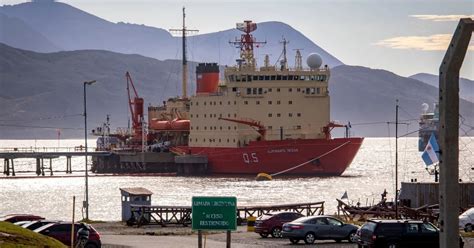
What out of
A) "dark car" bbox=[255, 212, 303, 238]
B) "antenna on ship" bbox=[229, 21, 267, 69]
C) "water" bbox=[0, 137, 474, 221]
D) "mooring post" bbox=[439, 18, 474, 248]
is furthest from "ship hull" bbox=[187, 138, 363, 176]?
"mooring post" bbox=[439, 18, 474, 248]

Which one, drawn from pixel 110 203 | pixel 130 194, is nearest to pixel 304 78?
pixel 110 203

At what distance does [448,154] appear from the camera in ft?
42.4

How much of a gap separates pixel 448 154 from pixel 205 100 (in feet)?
312

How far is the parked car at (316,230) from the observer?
33344 mm

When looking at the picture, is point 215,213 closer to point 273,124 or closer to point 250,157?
point 250,157

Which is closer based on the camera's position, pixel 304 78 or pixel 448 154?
pixel 448 154

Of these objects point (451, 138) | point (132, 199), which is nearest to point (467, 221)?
point (132, 199)

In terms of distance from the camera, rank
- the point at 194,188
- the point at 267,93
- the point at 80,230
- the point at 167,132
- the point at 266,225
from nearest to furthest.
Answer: the point at 80,230 < the point at 266,225 < the point at 194,188 < the point at 267,93 < the point at 167,132

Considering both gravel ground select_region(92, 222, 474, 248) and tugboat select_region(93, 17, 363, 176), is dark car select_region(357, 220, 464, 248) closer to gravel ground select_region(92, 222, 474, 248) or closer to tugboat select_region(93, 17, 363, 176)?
gravel ground select_region(92, 222, 474, 248)

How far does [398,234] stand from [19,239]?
39.5 feet

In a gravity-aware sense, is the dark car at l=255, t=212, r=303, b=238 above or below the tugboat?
below

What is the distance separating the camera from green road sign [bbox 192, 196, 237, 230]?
19594mm

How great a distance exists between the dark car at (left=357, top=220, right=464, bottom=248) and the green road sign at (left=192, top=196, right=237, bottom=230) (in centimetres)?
870

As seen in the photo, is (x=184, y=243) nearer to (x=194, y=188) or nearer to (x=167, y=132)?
(x=194, y=188)
